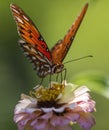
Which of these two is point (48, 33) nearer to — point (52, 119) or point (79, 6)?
point (79, 6)

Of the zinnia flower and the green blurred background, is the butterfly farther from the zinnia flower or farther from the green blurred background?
the green blurred background

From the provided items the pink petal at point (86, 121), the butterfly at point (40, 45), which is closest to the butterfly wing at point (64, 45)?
the butterfly at point (40, 45)

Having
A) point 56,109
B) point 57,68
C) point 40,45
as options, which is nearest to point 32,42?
point 40,45

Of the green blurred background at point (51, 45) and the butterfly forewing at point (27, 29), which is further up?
the butterfly forewing at point (27, 29)

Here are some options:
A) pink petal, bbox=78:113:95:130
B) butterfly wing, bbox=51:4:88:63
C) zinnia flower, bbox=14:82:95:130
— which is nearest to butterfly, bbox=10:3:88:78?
butterfly wing, bbox=51:4:88:63

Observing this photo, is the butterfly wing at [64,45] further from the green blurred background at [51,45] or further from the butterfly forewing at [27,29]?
the green blurred background at [51,45]
